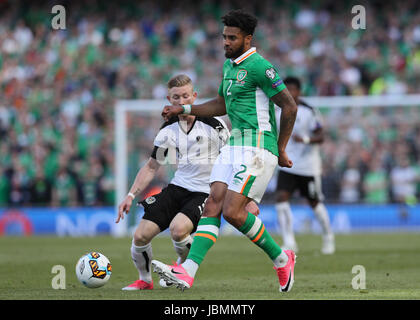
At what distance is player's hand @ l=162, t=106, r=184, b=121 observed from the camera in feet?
23.8

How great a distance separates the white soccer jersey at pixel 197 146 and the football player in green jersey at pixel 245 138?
3.02 ft

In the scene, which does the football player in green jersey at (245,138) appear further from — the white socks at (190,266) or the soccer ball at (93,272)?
the soccer ball at (93,272)

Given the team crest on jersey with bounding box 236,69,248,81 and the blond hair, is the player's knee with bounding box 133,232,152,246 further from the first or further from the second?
the team crest on jersey with bounding box 236,69,248,81

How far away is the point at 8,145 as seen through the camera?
72.6 ft

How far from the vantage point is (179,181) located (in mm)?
8430

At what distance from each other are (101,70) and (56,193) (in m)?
5.61

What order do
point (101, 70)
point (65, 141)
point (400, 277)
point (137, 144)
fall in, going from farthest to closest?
point (101, 70)
point (65, 141)
point (137, 144)
point (400, 277)

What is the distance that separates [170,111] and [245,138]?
702 mm

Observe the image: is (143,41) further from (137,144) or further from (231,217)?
(231,217)

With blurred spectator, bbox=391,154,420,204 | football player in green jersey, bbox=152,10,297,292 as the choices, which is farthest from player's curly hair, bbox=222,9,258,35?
blurred spectator, bbox=391,154,420,204

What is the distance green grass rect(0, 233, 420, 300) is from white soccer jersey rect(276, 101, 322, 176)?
133cm

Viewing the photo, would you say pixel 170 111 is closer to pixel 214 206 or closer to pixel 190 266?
pixel 214 206

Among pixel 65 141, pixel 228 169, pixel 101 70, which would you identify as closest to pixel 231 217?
pixel 228 169

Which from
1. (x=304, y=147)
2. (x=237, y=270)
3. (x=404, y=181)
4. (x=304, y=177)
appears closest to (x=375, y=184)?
(x=404, y=181)
